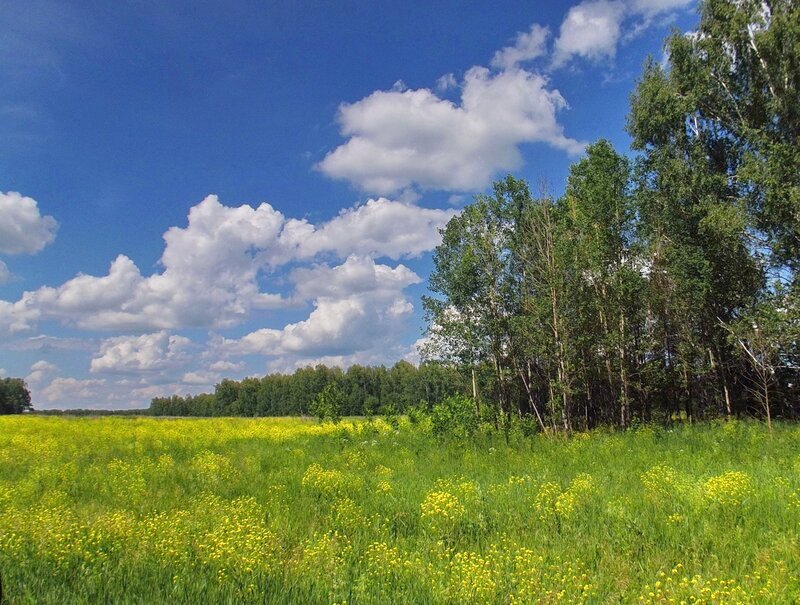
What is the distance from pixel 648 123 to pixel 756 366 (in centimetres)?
1159

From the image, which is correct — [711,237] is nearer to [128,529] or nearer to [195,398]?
[128,529]

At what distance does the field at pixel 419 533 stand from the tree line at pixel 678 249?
9415 millimetres

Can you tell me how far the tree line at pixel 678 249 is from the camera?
2038cm

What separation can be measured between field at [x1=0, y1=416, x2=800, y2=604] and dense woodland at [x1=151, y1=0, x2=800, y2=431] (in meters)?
9.50

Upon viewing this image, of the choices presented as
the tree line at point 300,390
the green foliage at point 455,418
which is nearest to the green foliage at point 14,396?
the tree line at point 300,390

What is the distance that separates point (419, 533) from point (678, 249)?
68.5 ft

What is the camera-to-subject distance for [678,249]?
938 inches

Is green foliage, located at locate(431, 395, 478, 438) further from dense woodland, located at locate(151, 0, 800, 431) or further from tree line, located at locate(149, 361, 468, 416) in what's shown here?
tree line, located at locate(149, 361, 468, 416)

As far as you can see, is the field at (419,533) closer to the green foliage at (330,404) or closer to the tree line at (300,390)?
the green foliage at (330,404)

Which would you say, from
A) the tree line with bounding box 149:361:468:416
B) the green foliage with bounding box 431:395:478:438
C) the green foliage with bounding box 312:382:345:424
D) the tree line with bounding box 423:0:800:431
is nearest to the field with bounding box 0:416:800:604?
the green foliage with bounding box 431:395:478:438

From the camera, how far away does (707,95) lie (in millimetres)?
22781

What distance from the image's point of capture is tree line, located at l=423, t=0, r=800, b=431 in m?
20.4

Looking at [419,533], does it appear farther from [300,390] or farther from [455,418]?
[300,390]

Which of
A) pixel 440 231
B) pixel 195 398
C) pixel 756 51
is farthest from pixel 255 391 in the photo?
pixel 756 51
